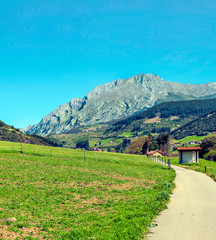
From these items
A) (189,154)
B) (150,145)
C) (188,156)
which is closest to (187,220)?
(189,154)

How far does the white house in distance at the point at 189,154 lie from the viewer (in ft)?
238

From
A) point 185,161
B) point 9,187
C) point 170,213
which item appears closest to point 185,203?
point 170,213

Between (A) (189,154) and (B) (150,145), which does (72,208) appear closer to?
(A) (189,154)

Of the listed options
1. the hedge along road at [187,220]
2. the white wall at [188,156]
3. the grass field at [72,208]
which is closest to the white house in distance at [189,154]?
the white wall at [188,156]

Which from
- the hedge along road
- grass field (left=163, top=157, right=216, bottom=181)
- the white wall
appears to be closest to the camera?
the hedge along road

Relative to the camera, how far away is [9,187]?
2150 centimetres

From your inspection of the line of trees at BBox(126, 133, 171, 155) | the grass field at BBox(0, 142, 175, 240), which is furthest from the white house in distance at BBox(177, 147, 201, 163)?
the line of trees at BBox(126, 133, 171, 155)

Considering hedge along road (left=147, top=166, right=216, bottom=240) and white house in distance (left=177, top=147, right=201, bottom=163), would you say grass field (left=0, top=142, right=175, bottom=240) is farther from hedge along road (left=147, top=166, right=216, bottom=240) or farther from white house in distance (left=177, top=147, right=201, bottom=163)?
white house in distance (left=177, top=147, right=201, bottom=163)

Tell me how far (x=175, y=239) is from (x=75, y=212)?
7203 mm

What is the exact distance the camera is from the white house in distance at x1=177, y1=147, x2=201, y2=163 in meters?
72.5

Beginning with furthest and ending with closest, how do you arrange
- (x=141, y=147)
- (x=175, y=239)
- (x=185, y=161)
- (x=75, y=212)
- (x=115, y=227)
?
(x=141, y=147)
(x=185, y=161)
(x=75, y=212)
(x=115, y=227)
(x=175, y=239)

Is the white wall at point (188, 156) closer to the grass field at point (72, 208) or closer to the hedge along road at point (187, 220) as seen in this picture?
the grass field at point (72, 208)

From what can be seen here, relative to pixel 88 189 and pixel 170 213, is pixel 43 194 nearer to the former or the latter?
pixel 88 189

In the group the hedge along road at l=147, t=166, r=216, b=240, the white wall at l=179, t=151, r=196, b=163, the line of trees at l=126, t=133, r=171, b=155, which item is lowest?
the hedge along road at l=147, t=166, r=216, b=240
